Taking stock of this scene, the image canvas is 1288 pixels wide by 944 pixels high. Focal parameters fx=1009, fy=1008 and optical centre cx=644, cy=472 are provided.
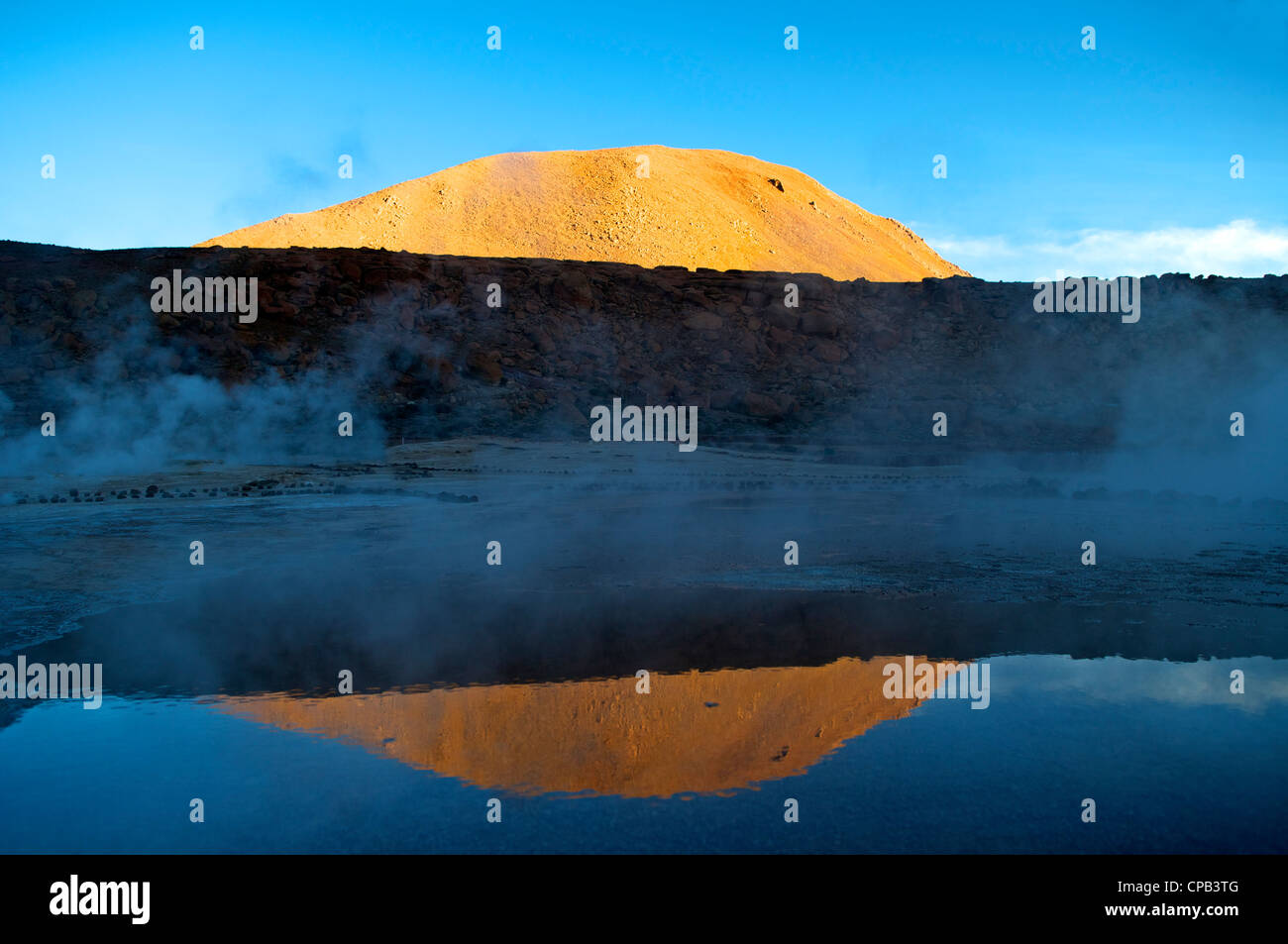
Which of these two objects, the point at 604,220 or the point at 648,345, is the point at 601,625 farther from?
the point at 604,220

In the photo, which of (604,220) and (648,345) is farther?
(604,220)

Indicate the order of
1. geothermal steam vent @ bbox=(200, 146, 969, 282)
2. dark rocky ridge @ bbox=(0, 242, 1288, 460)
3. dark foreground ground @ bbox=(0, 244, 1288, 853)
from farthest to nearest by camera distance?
1. geothermal steam vent @ bbox=(200, 146, 969, 282)
2. dark rocky ridge @ bbox=(0, 242, 1288, 460)
3. dark foreground ground @ bbox=(0, 244, 1288, 853)

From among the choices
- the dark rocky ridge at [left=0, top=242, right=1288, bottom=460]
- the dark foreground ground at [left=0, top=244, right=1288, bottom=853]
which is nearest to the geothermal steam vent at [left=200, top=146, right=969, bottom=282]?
the dark rocky ridge at [left=0, top=242, right=1288, bottom=460]

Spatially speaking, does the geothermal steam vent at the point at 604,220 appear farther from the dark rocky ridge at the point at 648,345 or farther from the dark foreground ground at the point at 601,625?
the dark foreground ground at the point at 601,625

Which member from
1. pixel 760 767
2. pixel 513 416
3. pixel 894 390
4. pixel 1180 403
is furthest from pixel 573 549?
pixel 1180 403

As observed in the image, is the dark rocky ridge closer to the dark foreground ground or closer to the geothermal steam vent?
the dark foreground ground

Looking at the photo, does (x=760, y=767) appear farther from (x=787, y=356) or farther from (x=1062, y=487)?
→ (x=787, y=356)

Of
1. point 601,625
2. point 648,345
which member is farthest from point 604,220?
point 601,625
